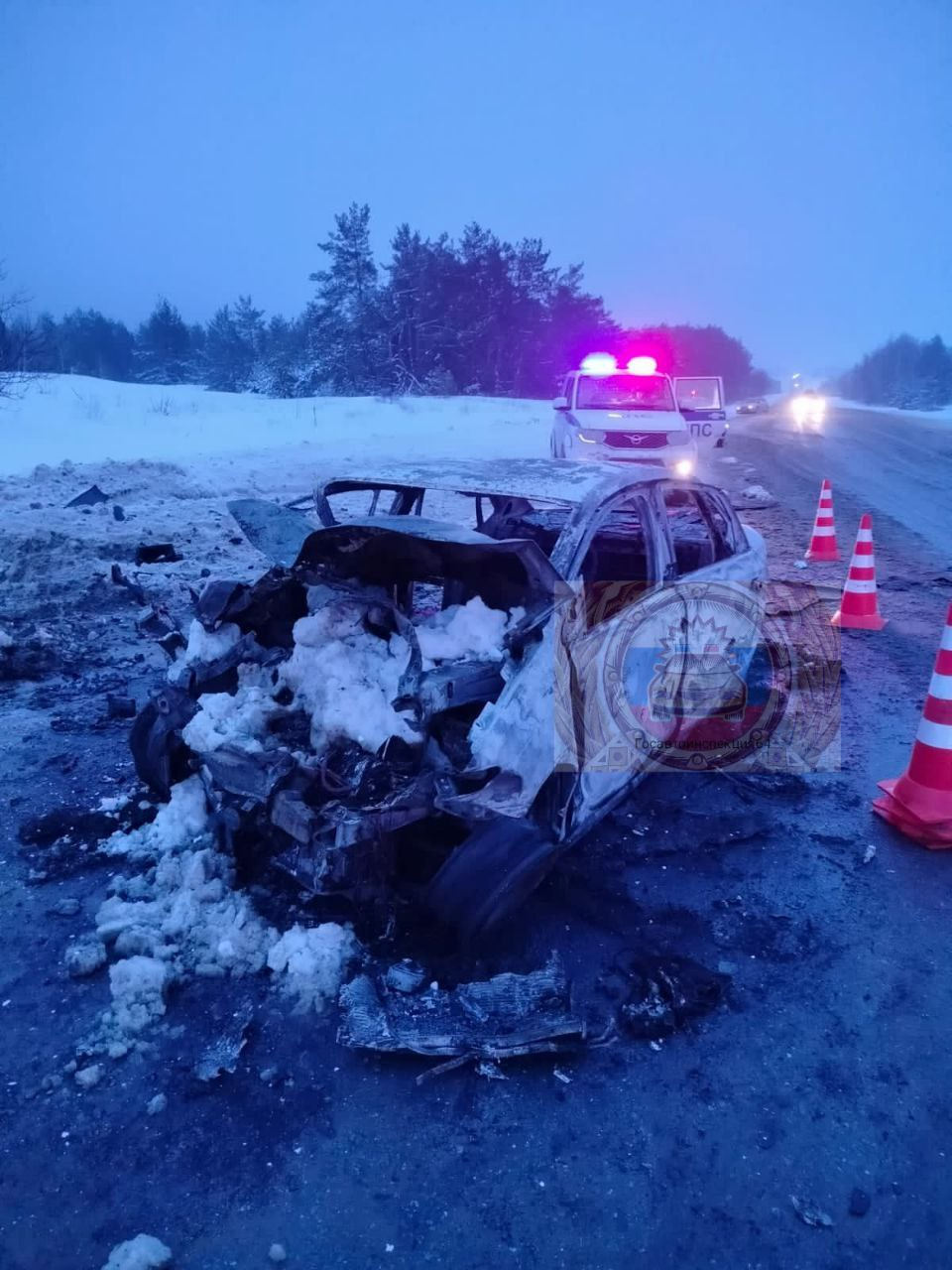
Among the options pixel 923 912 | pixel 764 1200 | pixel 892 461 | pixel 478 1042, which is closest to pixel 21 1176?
pixel 478 1042

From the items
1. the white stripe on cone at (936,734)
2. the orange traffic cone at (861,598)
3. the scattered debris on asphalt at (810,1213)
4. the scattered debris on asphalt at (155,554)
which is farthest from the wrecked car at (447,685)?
the scattered debris on asphalt at (155,554)

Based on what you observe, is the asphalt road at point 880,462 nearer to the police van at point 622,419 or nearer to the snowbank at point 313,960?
the police van at point 622,419

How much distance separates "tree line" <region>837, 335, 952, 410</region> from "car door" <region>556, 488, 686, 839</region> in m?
52.9

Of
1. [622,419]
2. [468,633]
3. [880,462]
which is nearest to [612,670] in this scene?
[468,633]

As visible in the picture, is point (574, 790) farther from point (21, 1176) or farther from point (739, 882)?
point (21, 1176)

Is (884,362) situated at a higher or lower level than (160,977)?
higher

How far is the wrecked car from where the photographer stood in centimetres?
301

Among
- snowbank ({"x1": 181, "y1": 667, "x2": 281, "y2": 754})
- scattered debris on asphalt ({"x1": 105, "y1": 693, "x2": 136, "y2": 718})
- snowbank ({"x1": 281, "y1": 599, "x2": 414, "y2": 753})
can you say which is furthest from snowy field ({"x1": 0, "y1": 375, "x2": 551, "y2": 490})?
snowbank ({"x1": 181, "y1": 667, "x2": 281, "y2": 754})

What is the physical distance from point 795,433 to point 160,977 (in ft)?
91.5

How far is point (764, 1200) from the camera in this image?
2258 mm

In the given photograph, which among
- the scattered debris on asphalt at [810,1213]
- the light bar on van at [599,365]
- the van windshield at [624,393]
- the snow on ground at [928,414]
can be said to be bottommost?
the scattered debris on asphalt at [810,1213]

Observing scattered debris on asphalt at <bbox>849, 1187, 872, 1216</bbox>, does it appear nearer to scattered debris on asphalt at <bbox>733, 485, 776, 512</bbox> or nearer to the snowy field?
scattered debris on asphalt at <bbox>733, 485, 776, 512</bbox>

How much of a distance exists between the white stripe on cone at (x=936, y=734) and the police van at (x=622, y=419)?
273 inches

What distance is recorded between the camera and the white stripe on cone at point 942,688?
390 centimetres
